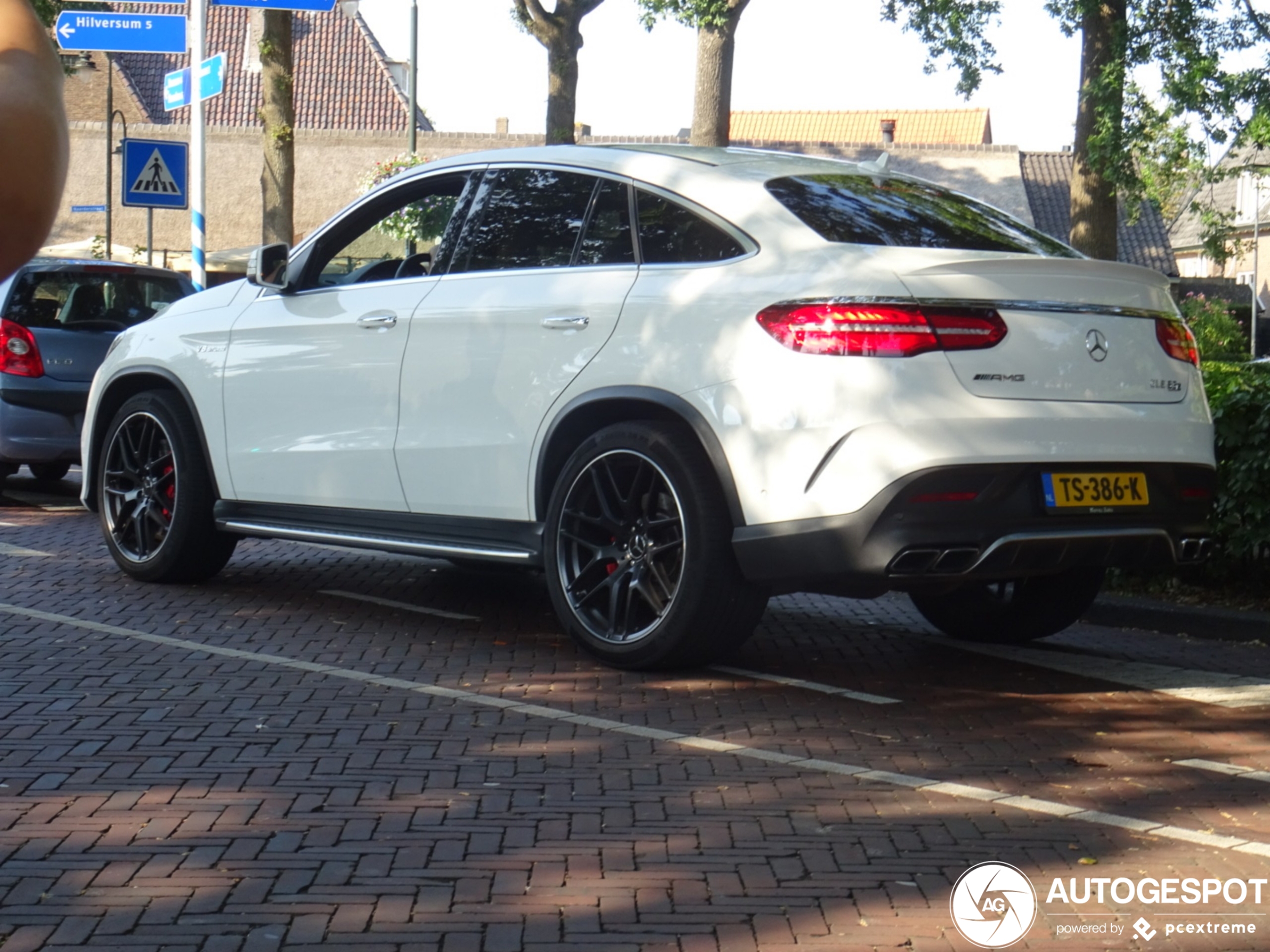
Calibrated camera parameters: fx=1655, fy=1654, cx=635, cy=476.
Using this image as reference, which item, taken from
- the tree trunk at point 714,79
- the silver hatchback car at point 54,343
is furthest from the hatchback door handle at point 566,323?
the tree trunk at point 714,79

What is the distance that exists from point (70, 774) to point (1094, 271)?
11.3 feet

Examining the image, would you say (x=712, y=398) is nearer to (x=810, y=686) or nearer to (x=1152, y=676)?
(x=810, y=686)

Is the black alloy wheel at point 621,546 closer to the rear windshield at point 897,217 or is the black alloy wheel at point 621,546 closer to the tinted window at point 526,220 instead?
the tinted window at point 526,220

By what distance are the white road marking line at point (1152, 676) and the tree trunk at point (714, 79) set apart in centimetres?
960

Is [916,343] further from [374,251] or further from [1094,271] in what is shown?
[374,251]

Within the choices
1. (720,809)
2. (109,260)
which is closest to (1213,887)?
(720,809)

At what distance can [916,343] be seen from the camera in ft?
16.1

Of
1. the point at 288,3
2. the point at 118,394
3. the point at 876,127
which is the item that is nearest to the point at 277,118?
the point at 288,3

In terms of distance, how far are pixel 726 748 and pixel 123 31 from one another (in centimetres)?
1391

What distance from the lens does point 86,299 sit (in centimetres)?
1153

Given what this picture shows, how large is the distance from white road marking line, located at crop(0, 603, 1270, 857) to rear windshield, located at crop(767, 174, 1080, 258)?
1658mm

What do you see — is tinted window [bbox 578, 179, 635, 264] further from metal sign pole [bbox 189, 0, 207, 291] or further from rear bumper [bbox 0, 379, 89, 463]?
metal sign pole [bbox 189, 0, 207, 291]

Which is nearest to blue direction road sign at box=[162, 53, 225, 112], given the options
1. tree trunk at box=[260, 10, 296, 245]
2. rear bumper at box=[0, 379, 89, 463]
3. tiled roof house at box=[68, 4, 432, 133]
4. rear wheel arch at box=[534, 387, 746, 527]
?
tree trunk at box=[260, 10, 296, 245]

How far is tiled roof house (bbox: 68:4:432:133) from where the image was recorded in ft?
171
